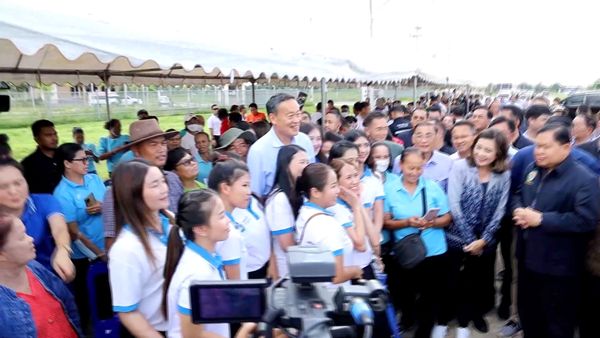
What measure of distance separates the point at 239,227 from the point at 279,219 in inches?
8.8

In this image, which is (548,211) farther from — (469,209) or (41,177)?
(41,177)

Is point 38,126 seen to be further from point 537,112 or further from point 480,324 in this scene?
point 537,112

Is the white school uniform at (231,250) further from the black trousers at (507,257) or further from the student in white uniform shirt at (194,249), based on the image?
the black trousers at (507,257)

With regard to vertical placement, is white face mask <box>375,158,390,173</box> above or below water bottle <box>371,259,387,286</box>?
above

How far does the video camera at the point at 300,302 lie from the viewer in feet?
3.49

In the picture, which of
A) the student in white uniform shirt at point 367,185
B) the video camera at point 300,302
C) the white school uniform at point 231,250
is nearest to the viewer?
the video camera at point 300,302

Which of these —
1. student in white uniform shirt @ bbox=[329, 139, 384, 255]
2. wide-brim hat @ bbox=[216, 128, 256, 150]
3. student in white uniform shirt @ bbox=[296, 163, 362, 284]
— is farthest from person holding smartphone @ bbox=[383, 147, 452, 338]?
wide-brim hat @ bbox=[216, 128, 256, 150]

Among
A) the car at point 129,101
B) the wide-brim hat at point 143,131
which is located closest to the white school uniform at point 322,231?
the wide-brim hat at point 143,131

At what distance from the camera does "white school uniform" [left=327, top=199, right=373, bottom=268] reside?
2480mm

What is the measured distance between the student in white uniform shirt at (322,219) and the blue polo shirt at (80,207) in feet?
5.49

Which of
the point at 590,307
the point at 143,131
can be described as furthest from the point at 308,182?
the point at 590,307

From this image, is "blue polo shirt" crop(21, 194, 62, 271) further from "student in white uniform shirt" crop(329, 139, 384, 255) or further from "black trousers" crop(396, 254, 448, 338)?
"black trousers" crop(396, 254, 448, 338)

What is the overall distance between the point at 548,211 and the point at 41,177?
3.59 meters

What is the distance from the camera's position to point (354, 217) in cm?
257
